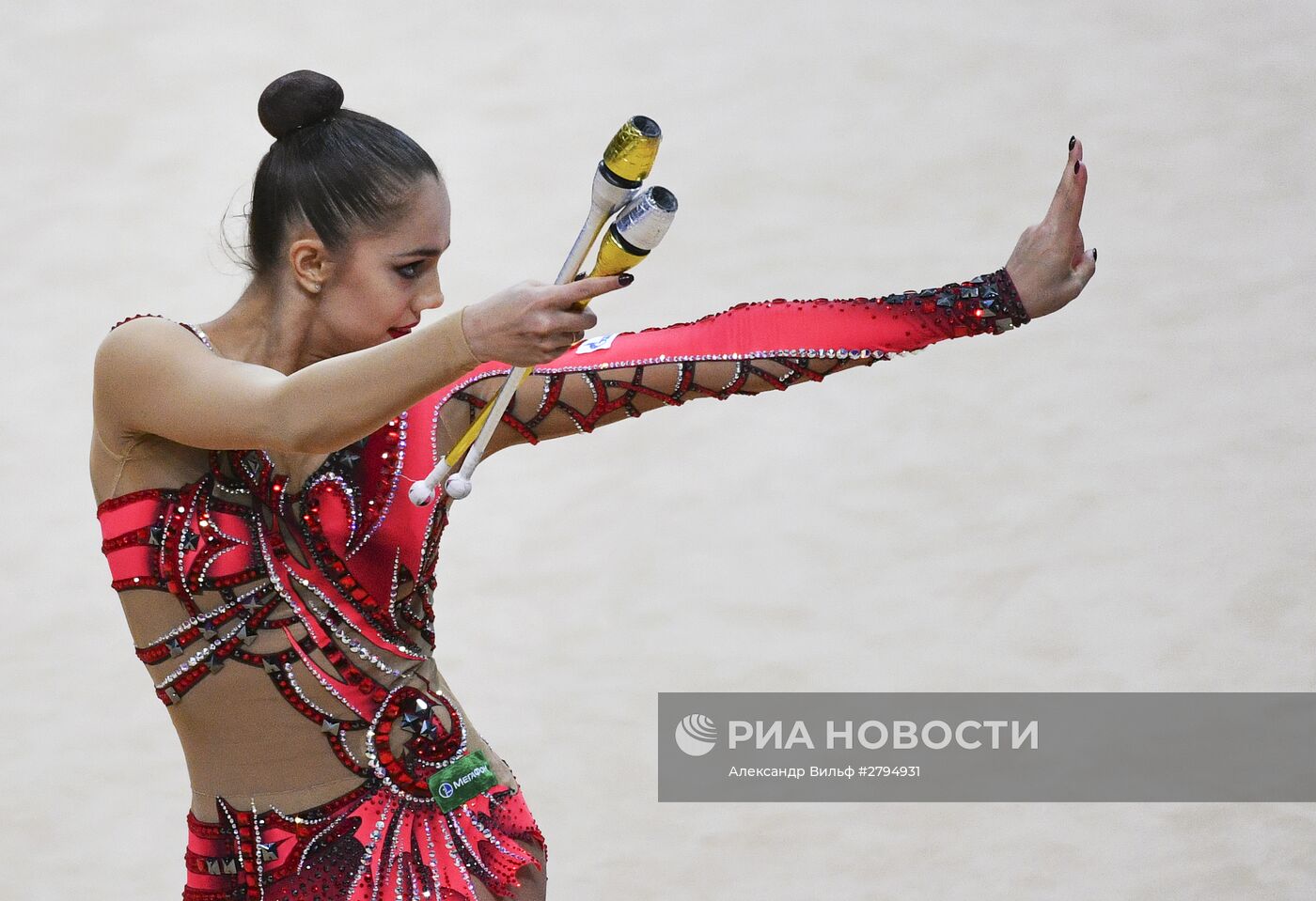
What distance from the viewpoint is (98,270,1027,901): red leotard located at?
1559 millimetres

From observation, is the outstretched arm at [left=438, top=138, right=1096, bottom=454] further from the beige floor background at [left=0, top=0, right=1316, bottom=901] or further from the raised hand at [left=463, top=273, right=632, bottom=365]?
the beige floor background at [left=0, top=0, right=1316, bottom=901]

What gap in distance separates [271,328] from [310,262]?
7 centimetres

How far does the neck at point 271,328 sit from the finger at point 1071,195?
622mm

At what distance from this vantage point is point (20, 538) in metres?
3.70

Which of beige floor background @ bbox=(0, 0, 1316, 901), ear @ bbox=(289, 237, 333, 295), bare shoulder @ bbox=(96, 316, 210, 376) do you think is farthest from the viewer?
beige floor background @ bbox=(0, 0, 1316, 901)

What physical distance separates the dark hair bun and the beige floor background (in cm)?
182

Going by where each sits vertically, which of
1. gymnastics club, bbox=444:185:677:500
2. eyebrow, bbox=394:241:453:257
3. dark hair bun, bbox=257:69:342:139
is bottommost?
gymnastics club, bbox=444:185:677:500

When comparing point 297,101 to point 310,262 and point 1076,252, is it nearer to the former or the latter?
point 310,262

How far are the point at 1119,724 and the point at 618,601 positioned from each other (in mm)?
978

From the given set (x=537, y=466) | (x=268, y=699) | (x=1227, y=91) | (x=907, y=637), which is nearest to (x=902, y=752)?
(x=907, y=637)

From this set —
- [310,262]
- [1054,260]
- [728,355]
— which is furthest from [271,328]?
[1054,260]

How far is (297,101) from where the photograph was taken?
158cm

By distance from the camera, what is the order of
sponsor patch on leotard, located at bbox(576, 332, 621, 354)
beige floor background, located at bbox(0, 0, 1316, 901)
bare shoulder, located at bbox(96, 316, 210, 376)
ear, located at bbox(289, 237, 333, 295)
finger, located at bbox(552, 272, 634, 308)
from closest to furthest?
finger, located at bbox(552, 272, 634, 308) → bare shoulder, located at bbox(96, 316, 210, 376) → ear, located at bbox(289, 237, 333, 295) → sponsor patch on leotard, located at bbox(576, 332, 621, 354) → beige floor background, located at bbox(0, 0, 1316, 901)

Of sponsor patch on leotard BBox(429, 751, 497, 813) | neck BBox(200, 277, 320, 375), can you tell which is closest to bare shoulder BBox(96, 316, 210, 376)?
neck BBox(200, 277, 320, 375)
